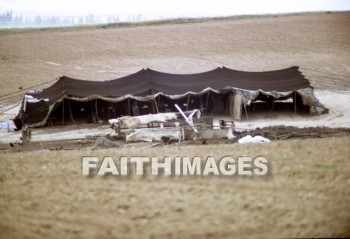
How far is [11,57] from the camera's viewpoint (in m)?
41.3

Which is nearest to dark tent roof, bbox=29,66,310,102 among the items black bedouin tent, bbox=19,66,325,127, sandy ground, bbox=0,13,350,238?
black bedouin tent, bbox=19,66,325,127

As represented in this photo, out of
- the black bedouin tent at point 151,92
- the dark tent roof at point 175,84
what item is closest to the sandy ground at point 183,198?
the black bedouin tent at point 151,92

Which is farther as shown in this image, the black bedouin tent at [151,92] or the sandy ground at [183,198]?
the black bedouin tent at [151,92]

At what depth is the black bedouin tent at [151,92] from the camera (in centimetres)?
2377

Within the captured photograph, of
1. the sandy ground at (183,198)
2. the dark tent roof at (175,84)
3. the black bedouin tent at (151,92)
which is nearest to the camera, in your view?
the sandy ground at (183,198)

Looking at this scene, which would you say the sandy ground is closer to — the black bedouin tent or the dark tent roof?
the black bedouin tent

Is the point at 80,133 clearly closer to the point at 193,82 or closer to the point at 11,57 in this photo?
the point at 193,82

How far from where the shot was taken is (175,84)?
25.5 meters

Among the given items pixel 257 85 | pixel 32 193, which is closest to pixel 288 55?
pixel 257 85

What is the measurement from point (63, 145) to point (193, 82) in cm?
944

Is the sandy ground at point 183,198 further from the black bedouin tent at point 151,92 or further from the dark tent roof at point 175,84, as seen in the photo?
the dark tent roof at point 175,84

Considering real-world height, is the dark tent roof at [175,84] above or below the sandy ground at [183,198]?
above

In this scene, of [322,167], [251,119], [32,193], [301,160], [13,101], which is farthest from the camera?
[13,101]

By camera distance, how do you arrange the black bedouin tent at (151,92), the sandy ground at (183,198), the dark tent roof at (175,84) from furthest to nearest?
1. the dark tent roof at (175,84)
2. the black bedouin tent at (151,92)
3. the sandy ground at (183,198)
